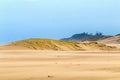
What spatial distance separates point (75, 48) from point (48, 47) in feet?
8.19

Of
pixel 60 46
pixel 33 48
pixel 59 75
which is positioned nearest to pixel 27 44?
pixel 33 48

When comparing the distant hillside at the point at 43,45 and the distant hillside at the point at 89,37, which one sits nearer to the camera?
the distant hillside at the point at 43,45

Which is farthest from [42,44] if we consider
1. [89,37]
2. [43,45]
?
[89,37]

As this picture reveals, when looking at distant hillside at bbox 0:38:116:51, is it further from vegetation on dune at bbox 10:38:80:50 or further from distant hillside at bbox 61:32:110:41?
distant hillside at bbox 61:32:110:41

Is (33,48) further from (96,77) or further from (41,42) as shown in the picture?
(96,77)

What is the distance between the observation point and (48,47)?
28.7 meters

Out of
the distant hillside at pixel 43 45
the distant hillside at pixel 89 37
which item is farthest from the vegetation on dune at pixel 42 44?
the distant hillside at pixel 89 37

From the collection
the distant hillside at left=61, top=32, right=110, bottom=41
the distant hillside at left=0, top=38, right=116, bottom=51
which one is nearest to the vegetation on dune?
the distant hillside at left=0, top=38, right=116, bottom=51

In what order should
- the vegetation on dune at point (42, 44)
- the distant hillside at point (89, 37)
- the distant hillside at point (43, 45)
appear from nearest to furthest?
the distant hillside at point (43, 45), the vegetation on dune at point (42, 44), the distant hillside at point (89, 37)

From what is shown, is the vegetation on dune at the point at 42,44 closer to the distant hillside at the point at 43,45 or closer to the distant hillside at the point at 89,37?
the distant hillside at the point at 43,45

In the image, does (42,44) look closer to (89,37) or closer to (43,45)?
(43,45)

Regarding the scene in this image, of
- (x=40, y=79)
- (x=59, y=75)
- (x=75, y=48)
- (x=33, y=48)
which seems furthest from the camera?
(x=75, y=48)

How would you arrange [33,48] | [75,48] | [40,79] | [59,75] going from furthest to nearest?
[75,48] → [33,48] → [59,75] → [40,79]

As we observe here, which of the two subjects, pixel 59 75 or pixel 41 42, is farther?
pixel 41 42
